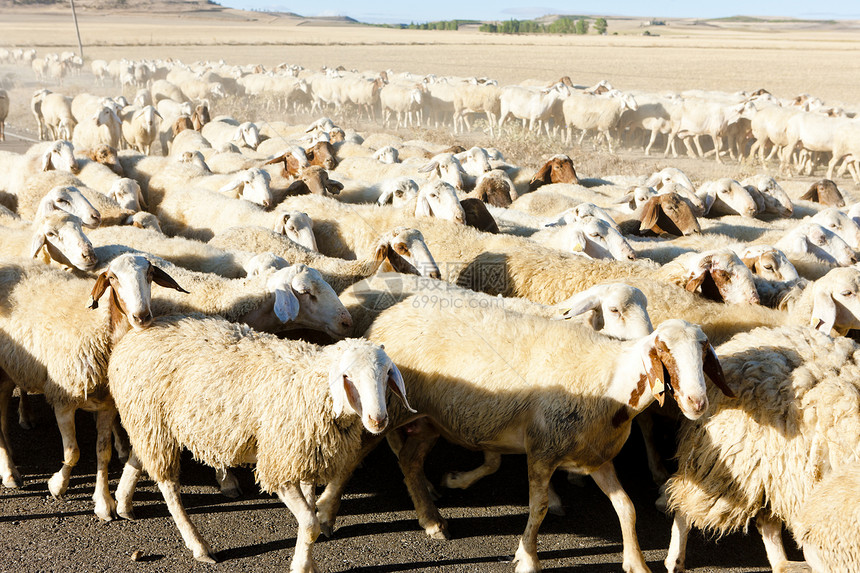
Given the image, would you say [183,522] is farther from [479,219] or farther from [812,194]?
[812,194]

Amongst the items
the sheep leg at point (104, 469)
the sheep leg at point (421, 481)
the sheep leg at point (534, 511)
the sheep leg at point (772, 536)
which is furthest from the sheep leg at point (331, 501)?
the sheep leg at point (772, 536)

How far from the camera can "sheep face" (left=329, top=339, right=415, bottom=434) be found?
12.8ft

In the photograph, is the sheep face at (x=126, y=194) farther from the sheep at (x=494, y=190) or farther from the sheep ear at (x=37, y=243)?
the sheep at (x=494, y=190)

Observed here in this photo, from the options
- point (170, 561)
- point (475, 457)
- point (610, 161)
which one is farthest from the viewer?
point (610, 161)

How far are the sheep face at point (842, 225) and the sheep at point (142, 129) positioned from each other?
13.4 metres

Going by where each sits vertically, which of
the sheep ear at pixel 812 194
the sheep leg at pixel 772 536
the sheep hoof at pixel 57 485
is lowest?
the sheep hoof at pixel 57 485

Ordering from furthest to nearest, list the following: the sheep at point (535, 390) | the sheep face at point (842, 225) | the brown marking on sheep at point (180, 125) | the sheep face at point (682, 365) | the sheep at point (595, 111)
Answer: the sheep at point (595, 111)
the brown marking on sheep at point (180, 125)
the sheep face at point (842, 225)
the sheep at point (535, 390)
the sheep face at point (682, 365)

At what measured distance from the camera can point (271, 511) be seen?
504 cm

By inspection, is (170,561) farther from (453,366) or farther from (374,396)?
(453,366)

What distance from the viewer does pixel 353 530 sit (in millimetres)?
4891

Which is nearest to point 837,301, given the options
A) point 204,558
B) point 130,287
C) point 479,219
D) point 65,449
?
point 479,219

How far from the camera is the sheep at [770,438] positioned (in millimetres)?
3961

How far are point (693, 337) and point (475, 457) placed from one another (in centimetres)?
239

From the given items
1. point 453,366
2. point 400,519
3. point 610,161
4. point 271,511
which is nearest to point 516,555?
point 400,519
